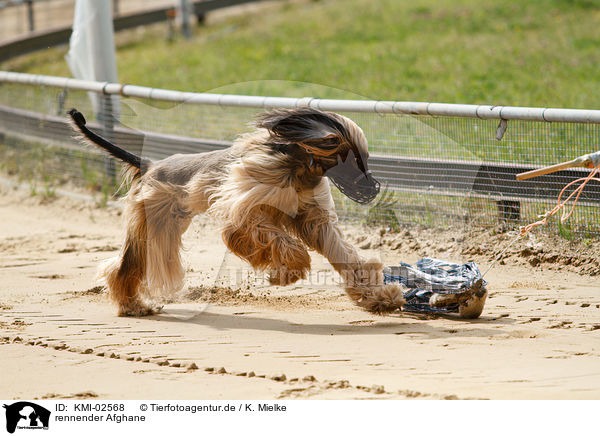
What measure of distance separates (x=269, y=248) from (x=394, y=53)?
10.8 metres

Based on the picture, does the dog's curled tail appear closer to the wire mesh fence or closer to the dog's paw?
the wire mesh fence

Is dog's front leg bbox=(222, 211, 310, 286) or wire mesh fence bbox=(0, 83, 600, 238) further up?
wire mesh fence bbox=(0, 83, 600, 238)

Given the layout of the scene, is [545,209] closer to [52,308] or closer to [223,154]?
[223,154]

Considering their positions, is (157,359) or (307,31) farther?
(307,31)

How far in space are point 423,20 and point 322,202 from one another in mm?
13201

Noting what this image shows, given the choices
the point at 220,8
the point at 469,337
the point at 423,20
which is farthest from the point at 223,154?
the point at 220,8

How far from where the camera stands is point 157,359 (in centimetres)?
376

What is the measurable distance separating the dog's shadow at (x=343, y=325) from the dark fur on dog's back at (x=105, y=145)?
964 mm

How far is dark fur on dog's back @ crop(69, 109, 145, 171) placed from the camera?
488 centimetres

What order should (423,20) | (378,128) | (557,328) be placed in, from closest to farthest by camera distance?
(557,328) → (378,128) → (423,20)

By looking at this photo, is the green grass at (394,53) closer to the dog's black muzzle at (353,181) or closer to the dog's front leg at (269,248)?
the dog's black muzzle at (353,181)
